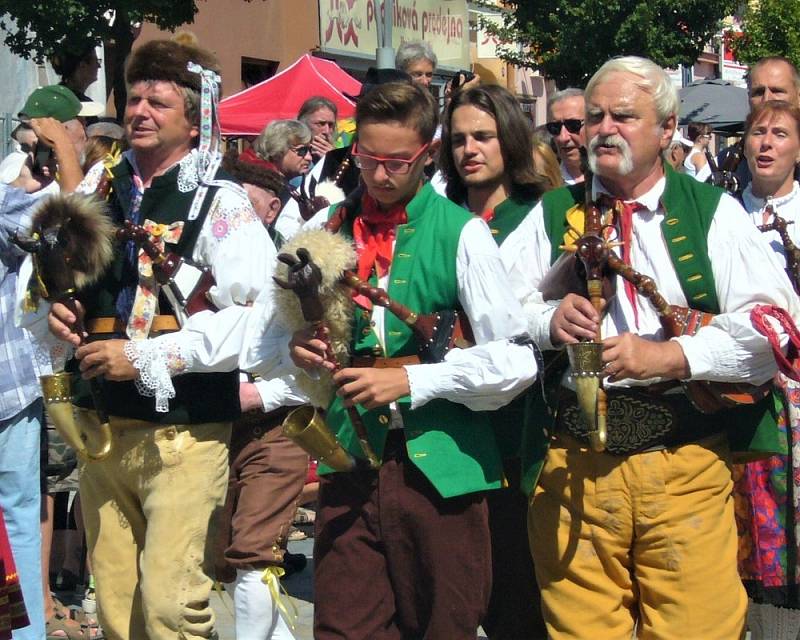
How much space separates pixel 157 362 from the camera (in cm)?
423

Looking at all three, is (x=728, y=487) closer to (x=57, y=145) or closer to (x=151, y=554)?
(x=151, y=554)

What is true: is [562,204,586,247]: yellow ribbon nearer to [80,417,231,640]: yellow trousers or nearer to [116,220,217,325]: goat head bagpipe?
[116,220,217,325]: goat head bagpipe

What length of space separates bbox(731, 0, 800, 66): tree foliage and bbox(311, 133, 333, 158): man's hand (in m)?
25.0

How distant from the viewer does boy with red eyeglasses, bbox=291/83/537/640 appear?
3.91 meters

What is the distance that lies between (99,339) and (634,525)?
1728 mm

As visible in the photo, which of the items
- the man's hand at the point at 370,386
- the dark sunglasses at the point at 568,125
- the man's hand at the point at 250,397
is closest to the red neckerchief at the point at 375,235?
the man's hand at the point at 370,386

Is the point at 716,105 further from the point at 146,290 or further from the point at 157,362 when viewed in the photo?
the point at 157,362

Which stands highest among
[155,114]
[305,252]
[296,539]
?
[155,114]

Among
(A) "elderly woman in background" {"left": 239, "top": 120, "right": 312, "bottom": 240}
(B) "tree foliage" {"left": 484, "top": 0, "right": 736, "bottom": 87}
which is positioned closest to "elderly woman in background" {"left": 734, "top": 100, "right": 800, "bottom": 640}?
(A) "elderly woman in background" {"left": 239, "top": 120, "right": 312, "bottom": 240}

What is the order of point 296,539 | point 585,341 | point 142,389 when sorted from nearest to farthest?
1. point 585,341
2. point 142,389
3. point 296,539

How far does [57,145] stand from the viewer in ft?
17.0

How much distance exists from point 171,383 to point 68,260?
48 centimetres

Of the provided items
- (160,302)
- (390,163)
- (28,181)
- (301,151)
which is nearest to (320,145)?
(301,151)

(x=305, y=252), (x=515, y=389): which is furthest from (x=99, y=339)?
(x=515, y=389)
